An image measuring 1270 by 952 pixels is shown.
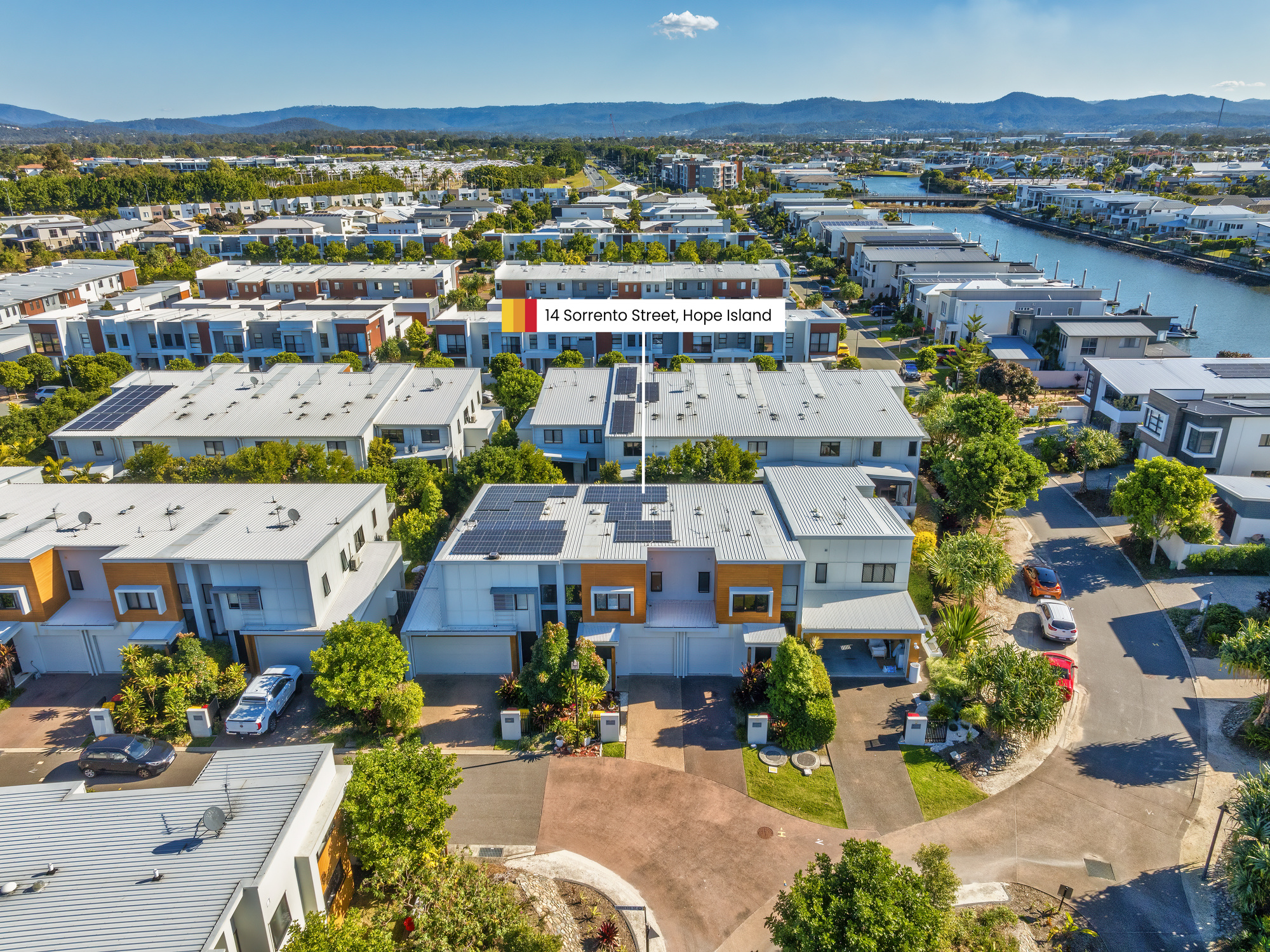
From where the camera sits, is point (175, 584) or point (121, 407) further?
point (121, 407)

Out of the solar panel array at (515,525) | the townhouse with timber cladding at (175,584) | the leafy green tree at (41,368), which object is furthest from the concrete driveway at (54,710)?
the leafy green tree at (41,368)

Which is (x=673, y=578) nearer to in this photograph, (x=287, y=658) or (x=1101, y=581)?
(x=287, y=658)

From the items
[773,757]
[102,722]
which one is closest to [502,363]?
[102,722]

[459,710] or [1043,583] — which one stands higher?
[1043,583]

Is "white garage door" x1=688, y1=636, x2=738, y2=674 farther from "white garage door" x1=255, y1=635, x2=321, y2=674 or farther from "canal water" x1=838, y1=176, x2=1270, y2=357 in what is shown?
"canal water" x1=838, y1=176, x2=1270, y2=357

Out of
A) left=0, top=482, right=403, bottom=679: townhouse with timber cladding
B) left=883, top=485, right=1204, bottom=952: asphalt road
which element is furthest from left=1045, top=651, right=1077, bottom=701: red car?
left=0, top=482, right=403, bottom=679: townhouse with timber cladding

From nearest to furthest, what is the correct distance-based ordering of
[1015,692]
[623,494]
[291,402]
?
[1015,692] → [623,494] → [291,402]

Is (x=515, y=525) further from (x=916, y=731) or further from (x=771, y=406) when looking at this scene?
(x=771, y=406)
